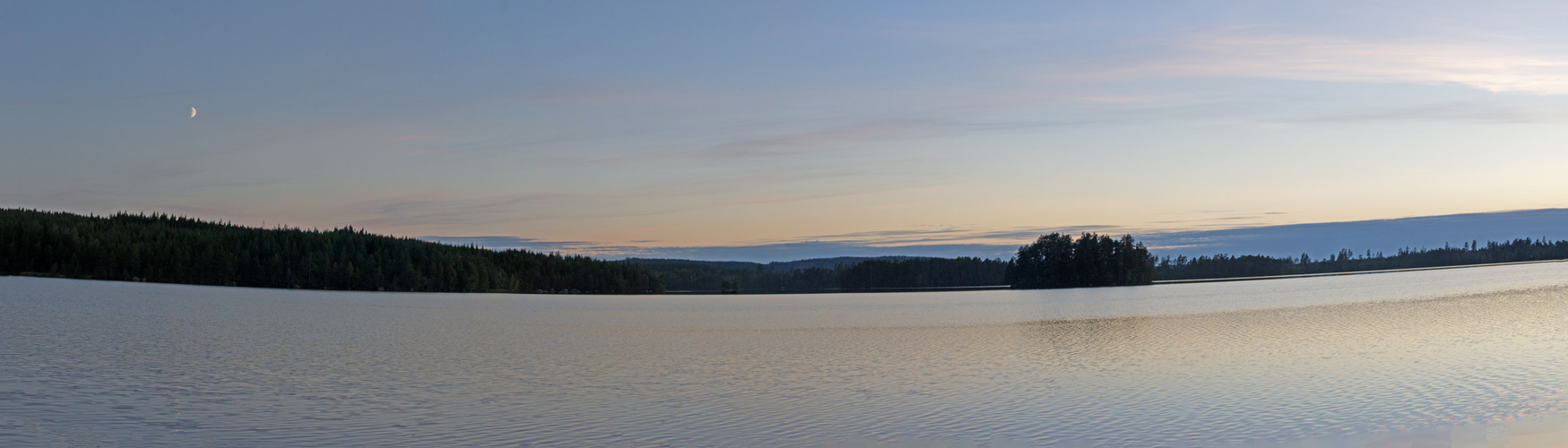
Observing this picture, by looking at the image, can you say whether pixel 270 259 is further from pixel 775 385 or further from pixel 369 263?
pixel 775 385

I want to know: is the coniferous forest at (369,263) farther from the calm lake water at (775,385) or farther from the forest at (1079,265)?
the calm lake water at (775,385)

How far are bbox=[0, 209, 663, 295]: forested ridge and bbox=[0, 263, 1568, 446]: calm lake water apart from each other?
3056 inches

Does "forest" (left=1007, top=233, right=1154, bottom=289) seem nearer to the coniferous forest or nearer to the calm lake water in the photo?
the coniferous forest

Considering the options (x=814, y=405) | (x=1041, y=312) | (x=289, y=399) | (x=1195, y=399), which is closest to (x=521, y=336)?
(x=289, y=399)

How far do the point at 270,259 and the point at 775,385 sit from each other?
109 metres

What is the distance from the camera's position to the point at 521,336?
3055 cm

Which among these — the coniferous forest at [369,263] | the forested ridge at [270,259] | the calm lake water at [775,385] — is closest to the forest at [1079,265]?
the coniferous forest at [369,263]

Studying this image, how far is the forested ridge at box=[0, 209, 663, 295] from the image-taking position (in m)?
98.8

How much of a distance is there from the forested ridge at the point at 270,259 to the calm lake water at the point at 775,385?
77.6 meters

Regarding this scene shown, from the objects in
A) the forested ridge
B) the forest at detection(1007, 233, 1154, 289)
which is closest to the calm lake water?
the forested ridge

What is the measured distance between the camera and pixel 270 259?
110 meters

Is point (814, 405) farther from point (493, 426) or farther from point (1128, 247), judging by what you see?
point (1128, 247)

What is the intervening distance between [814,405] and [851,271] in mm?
144391

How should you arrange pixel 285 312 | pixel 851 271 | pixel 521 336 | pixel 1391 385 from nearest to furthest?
pixel 1391 385 < pixel 521 336 < pixel 285 312 < pixel 851 271
